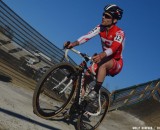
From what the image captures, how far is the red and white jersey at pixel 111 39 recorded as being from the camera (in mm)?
7020

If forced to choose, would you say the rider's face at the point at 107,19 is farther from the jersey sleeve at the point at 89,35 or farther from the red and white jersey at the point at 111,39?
the jersey sleeve at the point at 89,35

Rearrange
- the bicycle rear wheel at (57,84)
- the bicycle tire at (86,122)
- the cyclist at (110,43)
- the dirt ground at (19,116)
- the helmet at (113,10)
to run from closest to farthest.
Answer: the dirt ground at (19,116) < the bicycle rear wheel at (57,84) < the cyclist at (110,43) < the helmet at (113,10) < the bicycle tire at (86,122)

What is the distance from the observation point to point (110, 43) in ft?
24.2

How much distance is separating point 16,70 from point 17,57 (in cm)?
68

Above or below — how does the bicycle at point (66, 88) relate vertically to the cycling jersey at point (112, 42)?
below

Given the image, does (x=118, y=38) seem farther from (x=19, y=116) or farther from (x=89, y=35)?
(x=19, y=116)

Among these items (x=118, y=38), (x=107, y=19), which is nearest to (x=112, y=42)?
(x=118, y=38)

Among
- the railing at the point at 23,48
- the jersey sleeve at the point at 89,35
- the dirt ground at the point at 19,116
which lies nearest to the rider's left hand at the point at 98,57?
the jersey sleeve at the point at 89,35

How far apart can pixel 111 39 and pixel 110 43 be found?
93 millimetres

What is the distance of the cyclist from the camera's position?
7.14 m

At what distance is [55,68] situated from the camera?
6.55m

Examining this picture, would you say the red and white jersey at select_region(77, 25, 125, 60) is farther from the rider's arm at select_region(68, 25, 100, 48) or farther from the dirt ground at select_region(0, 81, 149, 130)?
the dirt ground at select_region(0, 81, 149, 130)

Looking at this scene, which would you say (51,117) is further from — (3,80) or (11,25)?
(11,25)

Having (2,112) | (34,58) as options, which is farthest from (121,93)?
(2,112)
